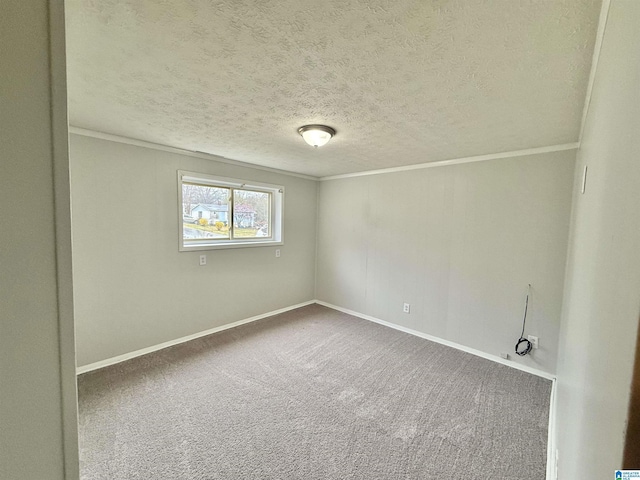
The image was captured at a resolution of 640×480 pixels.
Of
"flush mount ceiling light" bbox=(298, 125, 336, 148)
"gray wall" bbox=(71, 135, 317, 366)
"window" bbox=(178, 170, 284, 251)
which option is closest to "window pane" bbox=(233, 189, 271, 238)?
"window" bbox=(178, 170, 284, 251)

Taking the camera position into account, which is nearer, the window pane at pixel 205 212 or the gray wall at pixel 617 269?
the gray wall at pixel 617 269

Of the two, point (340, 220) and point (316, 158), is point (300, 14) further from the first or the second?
point (340, 220)

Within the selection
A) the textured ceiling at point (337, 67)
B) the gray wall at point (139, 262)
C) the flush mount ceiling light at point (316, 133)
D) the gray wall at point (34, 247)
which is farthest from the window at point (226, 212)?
the gray wall at point (34, 247)

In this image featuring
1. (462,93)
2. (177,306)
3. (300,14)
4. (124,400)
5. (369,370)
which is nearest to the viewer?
(300,14)

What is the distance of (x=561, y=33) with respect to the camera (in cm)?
108

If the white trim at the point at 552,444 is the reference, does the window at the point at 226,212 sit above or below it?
above

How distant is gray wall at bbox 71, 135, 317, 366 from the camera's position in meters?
2.46

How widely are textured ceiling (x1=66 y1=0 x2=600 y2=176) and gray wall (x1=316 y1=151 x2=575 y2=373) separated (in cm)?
56

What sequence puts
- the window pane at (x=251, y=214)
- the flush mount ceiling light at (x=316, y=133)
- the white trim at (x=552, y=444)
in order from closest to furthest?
the white trim at (x=552, y=444) < the flush mount ceiling light at (x=316, y=133) < the window pane at (x=251, y=214)

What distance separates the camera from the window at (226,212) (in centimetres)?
319

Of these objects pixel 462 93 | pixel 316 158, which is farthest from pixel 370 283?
pixel 462 93

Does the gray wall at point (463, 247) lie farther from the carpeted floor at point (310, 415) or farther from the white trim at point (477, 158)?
the carpeted floor at point (310, 415)

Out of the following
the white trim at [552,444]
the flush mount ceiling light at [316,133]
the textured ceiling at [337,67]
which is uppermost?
the textured ceiling at [337,67]

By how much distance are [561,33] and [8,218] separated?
1.96m
